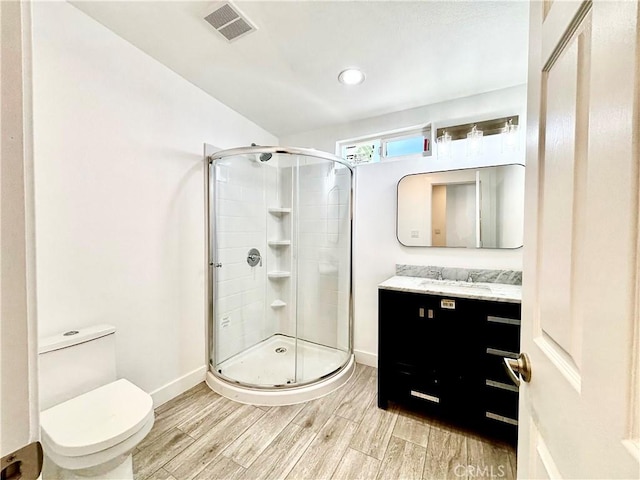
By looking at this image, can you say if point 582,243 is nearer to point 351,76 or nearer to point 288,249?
point 351,76

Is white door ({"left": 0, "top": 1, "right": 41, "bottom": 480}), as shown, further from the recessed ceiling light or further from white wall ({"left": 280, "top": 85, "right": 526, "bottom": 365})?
white wall ({"left": 280, "top": 85, "right": 526, "bottom": 365})

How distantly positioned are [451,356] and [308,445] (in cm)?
105

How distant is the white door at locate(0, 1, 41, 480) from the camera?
1.07 ft

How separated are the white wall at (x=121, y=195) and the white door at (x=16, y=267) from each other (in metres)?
1.39

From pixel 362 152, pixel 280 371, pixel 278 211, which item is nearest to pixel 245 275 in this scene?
pixel 278 211

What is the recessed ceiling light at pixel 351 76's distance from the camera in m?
1.84

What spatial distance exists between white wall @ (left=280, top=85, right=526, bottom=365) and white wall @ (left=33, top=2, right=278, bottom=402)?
1.43m

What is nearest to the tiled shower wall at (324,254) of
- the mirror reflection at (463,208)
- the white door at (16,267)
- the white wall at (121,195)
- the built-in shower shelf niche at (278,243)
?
the built-in shower shelf niche at (278,243)

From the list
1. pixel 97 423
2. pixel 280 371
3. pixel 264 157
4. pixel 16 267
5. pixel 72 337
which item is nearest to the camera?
pixel 16 267

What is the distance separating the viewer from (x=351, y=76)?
6.21 feet

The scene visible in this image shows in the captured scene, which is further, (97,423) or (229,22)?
(229,22)

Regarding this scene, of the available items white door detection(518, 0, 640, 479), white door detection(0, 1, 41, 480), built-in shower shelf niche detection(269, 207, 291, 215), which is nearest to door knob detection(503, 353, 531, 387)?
white door detection(518, 0, 640, 479)

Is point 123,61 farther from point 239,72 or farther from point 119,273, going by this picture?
point 119,273

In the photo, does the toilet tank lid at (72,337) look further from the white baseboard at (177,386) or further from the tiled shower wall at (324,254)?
the tiled shower wall at (324,254)
